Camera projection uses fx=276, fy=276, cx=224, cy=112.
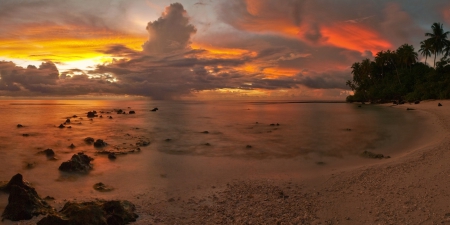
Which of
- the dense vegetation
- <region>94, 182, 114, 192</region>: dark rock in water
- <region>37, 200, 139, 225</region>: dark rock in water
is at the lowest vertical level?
<region>94, 182, 114, 192</region>: dark rock in water

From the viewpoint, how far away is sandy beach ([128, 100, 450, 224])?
26.5 ft

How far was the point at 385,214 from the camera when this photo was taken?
315 inches

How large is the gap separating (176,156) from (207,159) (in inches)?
94.0

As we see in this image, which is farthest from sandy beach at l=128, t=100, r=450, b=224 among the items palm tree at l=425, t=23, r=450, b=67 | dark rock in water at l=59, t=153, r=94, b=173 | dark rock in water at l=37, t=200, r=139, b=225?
palm tree at l=425, t=23, r=450, b=67

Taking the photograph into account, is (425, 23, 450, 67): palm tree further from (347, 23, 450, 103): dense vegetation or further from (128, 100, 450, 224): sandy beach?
(128, 100, 450, 224): sandy beach

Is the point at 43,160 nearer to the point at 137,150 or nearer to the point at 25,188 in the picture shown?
the point at 137,150

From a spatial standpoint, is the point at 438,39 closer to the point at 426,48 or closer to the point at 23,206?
the point at 426,48

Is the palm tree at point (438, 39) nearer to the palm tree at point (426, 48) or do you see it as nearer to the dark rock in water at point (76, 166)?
the palm tree at point (426, 48)

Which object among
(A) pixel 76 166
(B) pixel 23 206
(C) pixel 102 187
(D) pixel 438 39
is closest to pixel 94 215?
(B) pixel 23 206

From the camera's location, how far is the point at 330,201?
31.3ft

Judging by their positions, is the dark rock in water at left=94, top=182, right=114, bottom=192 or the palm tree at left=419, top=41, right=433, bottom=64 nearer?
the dark rock in water at left=94, top=182, right=114, bottom=192

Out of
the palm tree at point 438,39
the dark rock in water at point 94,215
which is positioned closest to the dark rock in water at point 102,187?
the dark rock in water at point 94,215

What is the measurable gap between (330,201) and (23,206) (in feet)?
32.6

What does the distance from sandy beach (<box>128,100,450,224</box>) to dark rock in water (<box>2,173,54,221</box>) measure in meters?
3.19
